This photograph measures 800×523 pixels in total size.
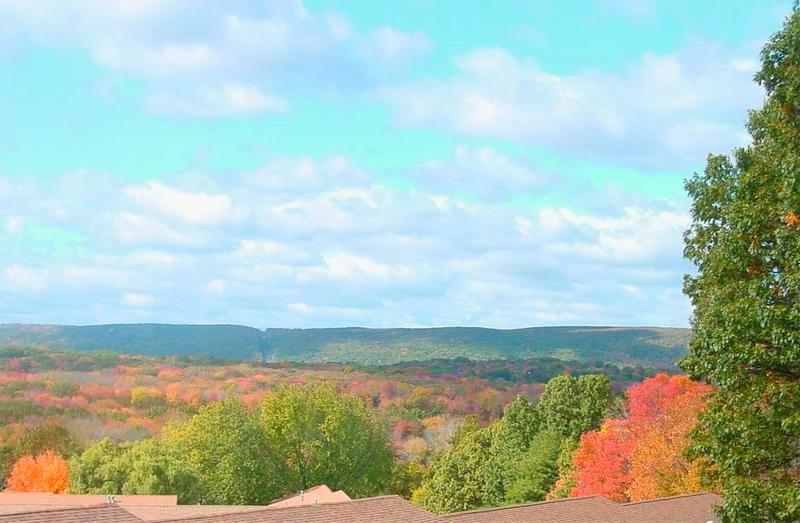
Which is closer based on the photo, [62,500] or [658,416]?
[62,500]

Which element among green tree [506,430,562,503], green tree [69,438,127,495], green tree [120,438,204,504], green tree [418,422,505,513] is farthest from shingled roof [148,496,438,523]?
green tree [418,422,505,513]

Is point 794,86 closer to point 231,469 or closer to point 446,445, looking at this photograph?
point 231,469

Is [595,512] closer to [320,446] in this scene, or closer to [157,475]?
[157,475]

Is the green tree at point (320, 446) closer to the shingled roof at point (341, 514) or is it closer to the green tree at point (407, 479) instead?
the green tree at point (407, 479)

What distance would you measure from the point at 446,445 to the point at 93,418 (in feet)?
151

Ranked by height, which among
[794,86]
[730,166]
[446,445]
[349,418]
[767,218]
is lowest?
[446,445]

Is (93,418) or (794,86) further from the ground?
(794,86)

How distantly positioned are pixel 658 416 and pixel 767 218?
93.1 ft

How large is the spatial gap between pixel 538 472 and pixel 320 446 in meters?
14.8

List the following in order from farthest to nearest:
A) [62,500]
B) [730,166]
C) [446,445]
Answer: [446,445] < [62,500] < [730,166]

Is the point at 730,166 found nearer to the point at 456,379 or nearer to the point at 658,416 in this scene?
the point at 658,416

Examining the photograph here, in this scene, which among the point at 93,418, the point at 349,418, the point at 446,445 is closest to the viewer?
the point at 349,418

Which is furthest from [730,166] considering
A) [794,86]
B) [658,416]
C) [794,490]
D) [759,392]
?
[658,416]

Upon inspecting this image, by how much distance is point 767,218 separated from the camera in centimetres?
1783
